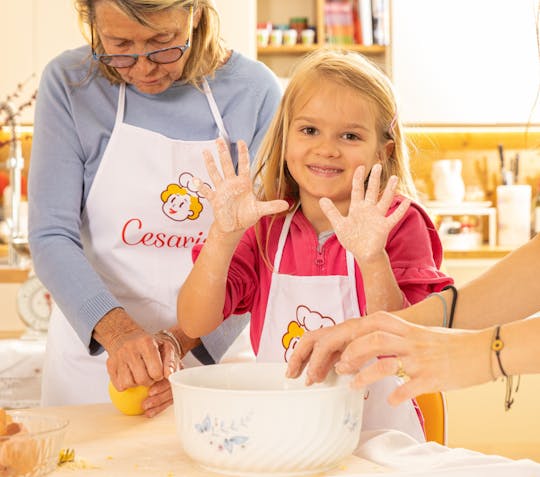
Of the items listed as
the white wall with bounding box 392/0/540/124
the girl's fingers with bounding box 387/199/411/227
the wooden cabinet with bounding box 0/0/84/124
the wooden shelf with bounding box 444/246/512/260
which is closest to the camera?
the girl's fingers with bounding box 387/199/411/227

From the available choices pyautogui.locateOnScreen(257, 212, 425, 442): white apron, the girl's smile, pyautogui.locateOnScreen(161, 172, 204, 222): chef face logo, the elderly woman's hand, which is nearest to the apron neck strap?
pyautogui.locateOnScreen(161, 172, 204, 222): chef face logo

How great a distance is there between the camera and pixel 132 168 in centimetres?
168

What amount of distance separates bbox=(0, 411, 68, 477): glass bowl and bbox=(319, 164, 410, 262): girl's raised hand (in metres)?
0.46

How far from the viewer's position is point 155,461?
104 cm

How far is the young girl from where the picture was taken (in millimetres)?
1308

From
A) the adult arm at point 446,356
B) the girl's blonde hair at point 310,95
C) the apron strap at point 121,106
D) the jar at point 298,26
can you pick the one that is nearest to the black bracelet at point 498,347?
the adult arm at point 446,356

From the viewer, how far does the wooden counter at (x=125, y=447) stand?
3.25ft

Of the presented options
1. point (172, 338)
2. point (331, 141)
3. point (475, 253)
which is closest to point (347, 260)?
point (331, 141)

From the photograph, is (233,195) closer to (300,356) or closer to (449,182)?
(300,356)

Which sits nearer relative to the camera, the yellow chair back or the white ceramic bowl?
the white ceramic bowl

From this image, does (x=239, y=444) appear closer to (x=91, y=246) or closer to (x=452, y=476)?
(x=452, y=476)

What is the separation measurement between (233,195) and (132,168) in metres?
0.44

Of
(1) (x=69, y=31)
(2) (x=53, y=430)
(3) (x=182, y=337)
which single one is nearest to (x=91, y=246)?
(3) (x=182, y=337)

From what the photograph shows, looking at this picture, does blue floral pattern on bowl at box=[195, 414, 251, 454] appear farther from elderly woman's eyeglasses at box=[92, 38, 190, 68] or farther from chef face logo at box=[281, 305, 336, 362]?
elderly woman's eyeglasses at box=[92, 38, 190, 68]
